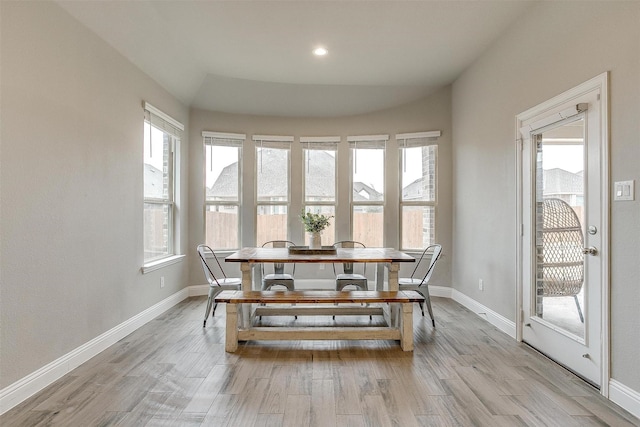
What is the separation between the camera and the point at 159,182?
434 centimetres

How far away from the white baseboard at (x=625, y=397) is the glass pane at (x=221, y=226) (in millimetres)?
4361

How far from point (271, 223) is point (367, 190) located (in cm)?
152

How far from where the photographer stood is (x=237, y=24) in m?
3.32

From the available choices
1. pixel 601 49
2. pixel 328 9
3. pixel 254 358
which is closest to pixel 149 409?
pixel 254 358

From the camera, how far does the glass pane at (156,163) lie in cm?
396

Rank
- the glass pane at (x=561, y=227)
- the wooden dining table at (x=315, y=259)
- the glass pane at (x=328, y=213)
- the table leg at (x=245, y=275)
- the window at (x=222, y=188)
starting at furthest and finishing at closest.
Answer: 1. the glass pane at (x=328, y=213)
2. the window at (x=222, y=188)
3. the table leg at (x=245, y=275)
4. the wooden dining table at (x=315, y=259)
5. the glass pane at (x=561, y=227)

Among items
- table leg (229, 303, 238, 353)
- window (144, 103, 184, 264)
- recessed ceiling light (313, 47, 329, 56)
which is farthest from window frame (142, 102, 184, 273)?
recessed ceiling light (313, 47, 329, 56)

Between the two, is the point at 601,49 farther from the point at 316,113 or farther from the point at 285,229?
the point at 285,229

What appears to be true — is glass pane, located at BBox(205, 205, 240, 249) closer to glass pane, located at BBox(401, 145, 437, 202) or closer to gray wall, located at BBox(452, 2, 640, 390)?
glass pane, located at BBox(401, 145, 437, 202)

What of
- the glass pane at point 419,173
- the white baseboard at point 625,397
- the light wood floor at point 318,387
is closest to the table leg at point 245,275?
the light wood floor at point 318,387

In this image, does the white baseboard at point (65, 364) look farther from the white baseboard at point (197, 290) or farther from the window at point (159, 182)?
the white baseboard at point (197, 290)

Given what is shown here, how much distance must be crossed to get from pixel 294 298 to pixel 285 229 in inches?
91.7

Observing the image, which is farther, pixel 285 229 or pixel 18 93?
pixel 285 229

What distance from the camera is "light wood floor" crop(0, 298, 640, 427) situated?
2.04 meters
